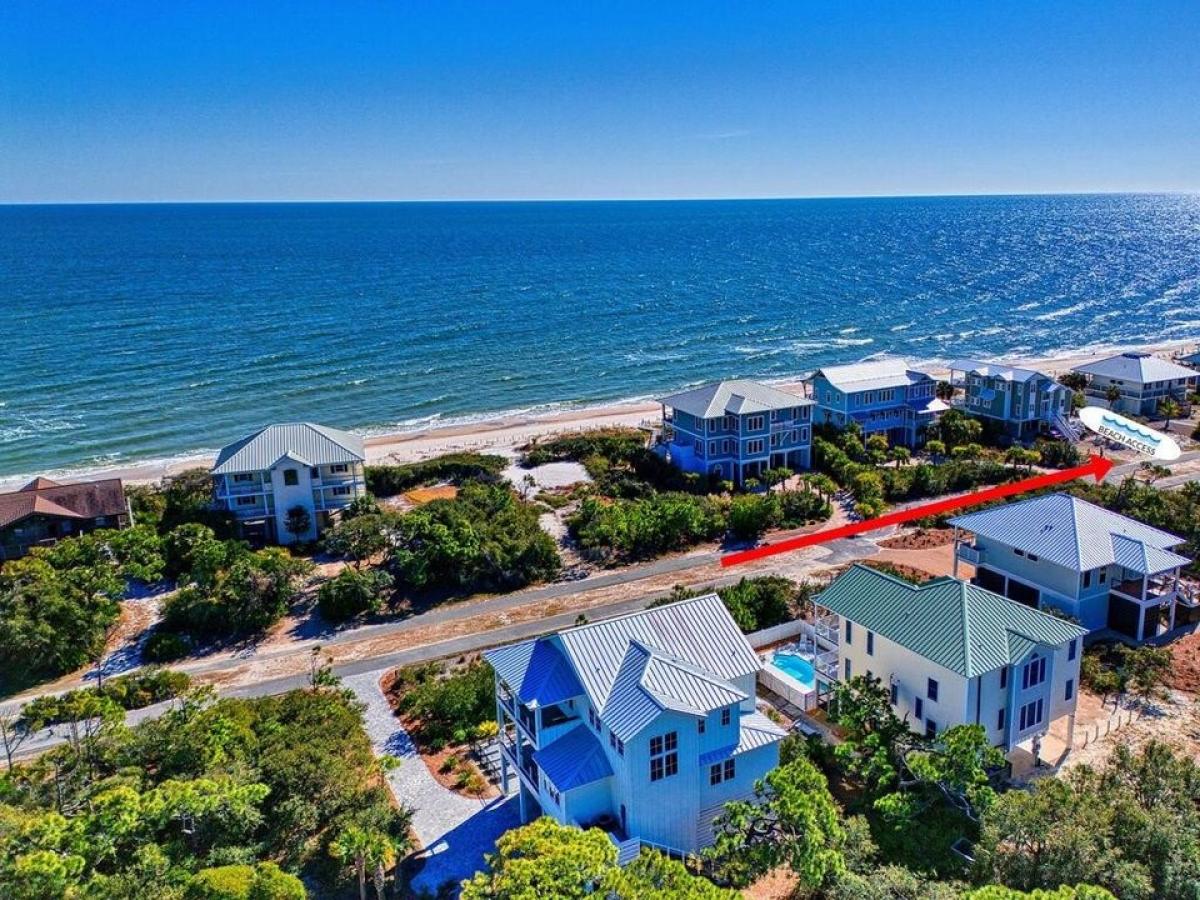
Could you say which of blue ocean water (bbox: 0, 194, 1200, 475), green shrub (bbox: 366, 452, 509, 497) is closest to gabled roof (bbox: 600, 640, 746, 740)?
green shrub (bbox: 366, 452, 509, 497)

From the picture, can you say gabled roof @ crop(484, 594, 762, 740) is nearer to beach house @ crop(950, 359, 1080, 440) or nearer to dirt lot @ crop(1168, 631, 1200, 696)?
dirt lot @ crop(1168, 631, 1200, 696)

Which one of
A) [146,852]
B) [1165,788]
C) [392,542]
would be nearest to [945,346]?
[392,542]

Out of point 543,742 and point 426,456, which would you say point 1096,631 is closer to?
point 543,742

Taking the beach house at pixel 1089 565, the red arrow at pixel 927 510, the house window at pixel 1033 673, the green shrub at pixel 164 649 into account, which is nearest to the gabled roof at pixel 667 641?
the house window at pixel 1033 673

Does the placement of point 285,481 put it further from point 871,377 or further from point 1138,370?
point 1138,370

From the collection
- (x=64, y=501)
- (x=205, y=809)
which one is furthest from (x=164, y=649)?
(x=205, y=809)

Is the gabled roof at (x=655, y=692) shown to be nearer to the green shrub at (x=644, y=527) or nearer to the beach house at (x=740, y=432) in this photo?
the green shrub at (x=644, y=527)
